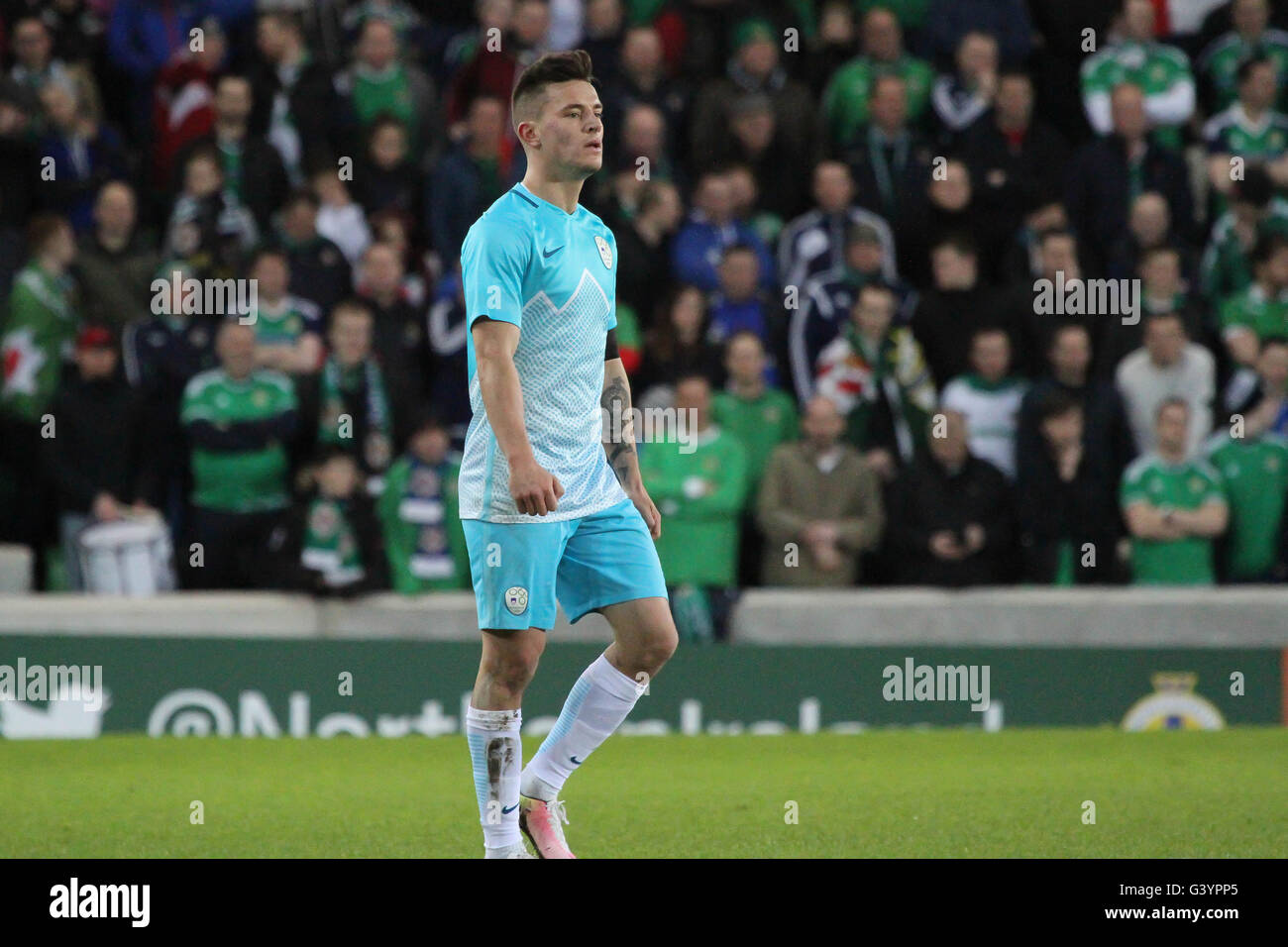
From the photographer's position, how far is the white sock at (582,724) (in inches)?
255

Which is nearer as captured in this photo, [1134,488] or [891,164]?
[1134,488]

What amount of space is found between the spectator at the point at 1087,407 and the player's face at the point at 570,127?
5.94m

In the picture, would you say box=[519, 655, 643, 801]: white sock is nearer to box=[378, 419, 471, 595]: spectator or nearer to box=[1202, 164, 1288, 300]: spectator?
box=[378, 419, 471, 595]: spectator

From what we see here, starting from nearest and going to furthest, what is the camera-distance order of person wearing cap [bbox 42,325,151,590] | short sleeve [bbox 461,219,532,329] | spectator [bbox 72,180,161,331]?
short sleeve [bbox 461,219,532,329] → person wearing cap [bbox 42,325,151,590] → spectator [bbox 72,180,161,331]

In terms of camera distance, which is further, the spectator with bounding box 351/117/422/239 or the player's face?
the spectator with bounding box 351/117/422/239

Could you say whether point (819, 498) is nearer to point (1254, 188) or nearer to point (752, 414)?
point (752, 414)

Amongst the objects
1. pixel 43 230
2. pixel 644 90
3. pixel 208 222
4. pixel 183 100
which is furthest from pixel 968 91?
pixel 43 230

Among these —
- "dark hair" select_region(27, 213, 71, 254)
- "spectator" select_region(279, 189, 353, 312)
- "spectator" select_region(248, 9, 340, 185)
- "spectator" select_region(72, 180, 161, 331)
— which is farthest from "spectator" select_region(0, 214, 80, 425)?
"spectator" select_region(248, 9, 340, 185)

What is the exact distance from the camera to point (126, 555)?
453 inches

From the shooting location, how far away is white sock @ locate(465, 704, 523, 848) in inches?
245

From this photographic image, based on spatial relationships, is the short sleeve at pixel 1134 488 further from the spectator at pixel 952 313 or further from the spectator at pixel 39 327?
the spectator at pixel 39 327

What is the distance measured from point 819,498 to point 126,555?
3.84 m

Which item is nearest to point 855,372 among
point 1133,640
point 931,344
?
point 931,344

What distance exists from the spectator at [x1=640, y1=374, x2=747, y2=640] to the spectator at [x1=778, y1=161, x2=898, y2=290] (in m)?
1.40
